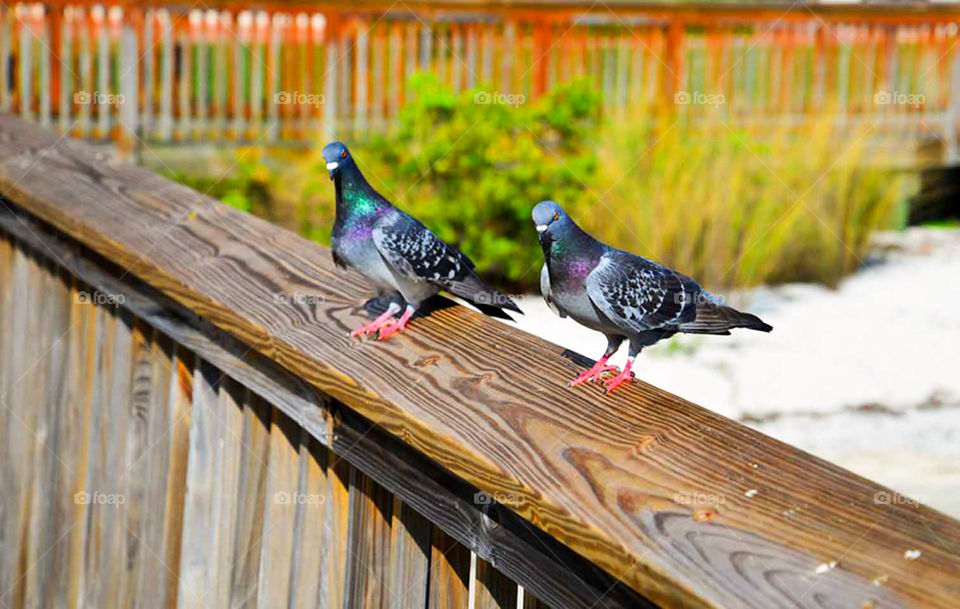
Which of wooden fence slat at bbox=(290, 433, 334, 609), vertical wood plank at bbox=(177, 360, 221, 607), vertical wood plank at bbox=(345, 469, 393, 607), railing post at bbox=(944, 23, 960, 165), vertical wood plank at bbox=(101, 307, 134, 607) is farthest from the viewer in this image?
railing post at bbox=(944, 23, 960, 165)

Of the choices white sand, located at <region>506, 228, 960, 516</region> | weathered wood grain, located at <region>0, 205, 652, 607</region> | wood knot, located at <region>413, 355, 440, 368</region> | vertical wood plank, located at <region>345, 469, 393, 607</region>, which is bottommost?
white sand, located at <region>506, 228, 960, 516</region>

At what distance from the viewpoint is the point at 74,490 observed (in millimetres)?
2480

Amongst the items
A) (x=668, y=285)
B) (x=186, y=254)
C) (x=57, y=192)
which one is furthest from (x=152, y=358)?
(x=668, y=285)

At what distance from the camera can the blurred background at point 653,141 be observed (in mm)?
6477

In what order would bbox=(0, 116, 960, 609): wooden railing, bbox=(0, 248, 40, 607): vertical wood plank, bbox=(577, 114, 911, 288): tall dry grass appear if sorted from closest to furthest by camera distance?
bbox=(0, 116, 960, 609): wooden railing → bbox=(0, 248, 40, 607): vertical wood plank → bbox=(577, 114, 911, 288): tall dry grass

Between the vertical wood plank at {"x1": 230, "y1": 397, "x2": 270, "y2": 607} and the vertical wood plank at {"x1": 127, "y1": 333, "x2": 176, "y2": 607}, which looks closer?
the vertical wood plank at {"x1": 230, "y1": 397, "x2": 270, "y2": 607}

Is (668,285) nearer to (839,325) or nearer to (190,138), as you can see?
(839,325)

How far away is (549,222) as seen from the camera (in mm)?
1820

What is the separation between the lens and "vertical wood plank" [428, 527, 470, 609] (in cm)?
149

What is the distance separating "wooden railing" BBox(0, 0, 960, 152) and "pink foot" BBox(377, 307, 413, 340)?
742 centimetres

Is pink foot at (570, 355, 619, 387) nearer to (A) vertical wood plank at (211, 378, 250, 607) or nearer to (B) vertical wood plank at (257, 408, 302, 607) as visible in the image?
(B) vertical wood plank at (257, 408, 302, 607)

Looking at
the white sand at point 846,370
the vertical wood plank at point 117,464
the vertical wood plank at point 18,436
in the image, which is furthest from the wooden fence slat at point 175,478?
the white sand at point 846,370

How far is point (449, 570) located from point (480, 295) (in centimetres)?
71

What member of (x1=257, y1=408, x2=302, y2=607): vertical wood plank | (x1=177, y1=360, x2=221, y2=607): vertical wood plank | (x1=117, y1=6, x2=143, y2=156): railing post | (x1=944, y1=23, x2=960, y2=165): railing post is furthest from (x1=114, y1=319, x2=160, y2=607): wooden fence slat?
(x1=944, y1=23, x2=960, y2=165): railing post
